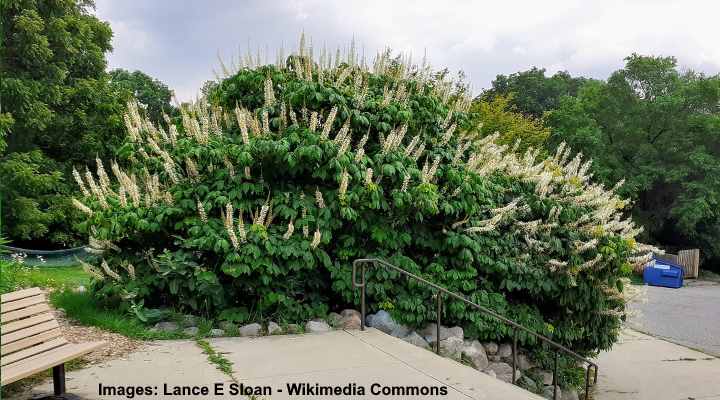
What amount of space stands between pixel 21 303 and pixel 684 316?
1816 cm

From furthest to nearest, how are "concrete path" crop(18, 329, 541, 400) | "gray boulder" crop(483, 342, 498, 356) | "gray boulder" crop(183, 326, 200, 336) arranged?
"gray boulder" crop(483, 342, 498, 356) < "gray boulder" crop(183, 326, 200, 336) < "concrete path" crop(18, 329, 541, 400)

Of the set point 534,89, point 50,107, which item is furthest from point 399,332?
point 534,89

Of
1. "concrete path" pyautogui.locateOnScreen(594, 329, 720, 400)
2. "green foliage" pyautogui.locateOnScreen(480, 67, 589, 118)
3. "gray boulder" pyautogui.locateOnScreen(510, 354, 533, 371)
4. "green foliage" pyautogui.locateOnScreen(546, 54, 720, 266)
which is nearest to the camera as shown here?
"gray boulder" pyautogui.locateOnScreen(510, 354, 533, 371)

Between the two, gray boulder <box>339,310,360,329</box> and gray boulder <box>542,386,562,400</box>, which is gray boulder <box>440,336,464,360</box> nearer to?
gray boulder <box>339,310,360,329</box>

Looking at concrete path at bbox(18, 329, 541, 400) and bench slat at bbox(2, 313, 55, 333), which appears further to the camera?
concrete path at bbox(18, 329, 541, 400)

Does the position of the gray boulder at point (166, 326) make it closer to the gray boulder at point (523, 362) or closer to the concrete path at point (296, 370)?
the concrete path at point (296, 370)

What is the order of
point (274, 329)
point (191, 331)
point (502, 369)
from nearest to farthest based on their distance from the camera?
1. point (191, 331)
2. point (274, 329)
3. point (502, 369)

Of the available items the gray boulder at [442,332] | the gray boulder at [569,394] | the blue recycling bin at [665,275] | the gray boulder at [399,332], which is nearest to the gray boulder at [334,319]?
the gray boulder at [399,332]

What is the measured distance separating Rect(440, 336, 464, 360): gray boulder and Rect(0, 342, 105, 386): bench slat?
11.7 ft

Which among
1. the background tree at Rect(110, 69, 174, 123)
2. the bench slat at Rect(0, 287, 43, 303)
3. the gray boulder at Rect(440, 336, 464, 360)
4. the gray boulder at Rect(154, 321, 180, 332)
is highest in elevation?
the background tree at Rect(110, 69, 174, 123)

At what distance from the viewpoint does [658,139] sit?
28484 mm

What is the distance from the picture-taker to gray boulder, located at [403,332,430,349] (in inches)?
253

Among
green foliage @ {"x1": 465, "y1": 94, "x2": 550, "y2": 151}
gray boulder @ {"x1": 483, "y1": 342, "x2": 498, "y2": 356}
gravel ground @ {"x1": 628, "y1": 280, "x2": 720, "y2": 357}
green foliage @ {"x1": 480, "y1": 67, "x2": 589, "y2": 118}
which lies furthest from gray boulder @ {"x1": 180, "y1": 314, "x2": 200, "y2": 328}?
green foliage @ {"x1": 480, "y1": 67, "x2": 589, "y2": 118}

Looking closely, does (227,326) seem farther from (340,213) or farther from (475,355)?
(475,355)
